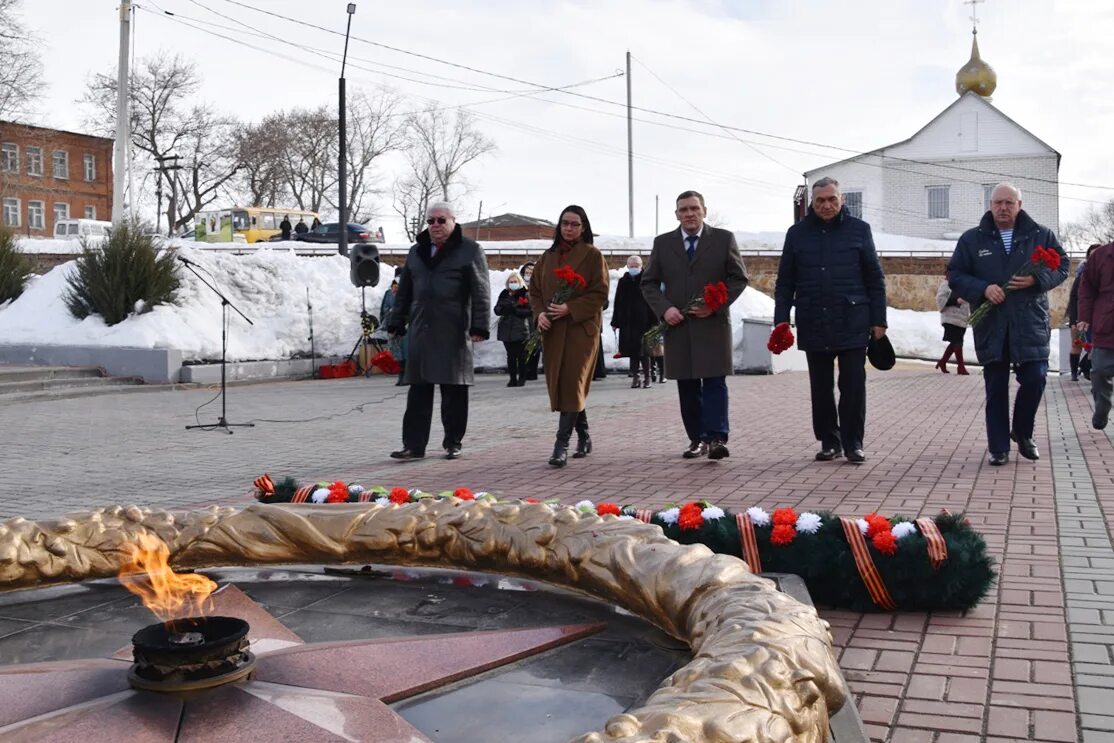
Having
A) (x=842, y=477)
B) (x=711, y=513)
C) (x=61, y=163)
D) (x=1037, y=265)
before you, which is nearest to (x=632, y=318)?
(x=1037, y=265)

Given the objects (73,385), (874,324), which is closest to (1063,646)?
(874,324)

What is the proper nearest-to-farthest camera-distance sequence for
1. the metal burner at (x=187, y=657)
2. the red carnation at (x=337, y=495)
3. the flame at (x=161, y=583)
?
the metal burner at (x=187, y=657) → the flame at (x=161, y=583) → the red carnation at (x=337, y=495)

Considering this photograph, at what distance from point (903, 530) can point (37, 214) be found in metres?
64.6

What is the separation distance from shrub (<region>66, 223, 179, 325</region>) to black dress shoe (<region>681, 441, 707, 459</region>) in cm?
1364

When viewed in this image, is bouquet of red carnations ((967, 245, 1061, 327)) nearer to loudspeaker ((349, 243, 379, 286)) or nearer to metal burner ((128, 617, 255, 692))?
metal burner ((128, 617, 255, 692))

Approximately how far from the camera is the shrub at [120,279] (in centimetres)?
1914

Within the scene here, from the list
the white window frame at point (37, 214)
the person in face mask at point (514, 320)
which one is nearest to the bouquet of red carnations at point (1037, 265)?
Answer: the person in face mask at point (514, 320)

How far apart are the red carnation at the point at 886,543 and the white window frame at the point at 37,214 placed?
6364 cm

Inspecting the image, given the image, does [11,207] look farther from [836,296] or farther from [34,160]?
[836,296]

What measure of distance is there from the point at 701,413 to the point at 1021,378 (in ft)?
7.22

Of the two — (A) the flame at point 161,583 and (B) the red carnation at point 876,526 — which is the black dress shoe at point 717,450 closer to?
(B) the red carnation at point 876,526

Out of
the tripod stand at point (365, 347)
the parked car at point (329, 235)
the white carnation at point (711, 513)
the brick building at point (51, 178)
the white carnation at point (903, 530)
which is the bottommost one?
the white carnation at point (903, 530)

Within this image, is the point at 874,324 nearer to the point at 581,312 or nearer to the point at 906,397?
the point at 581,312

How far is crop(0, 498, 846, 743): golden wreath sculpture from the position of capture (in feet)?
7.16
